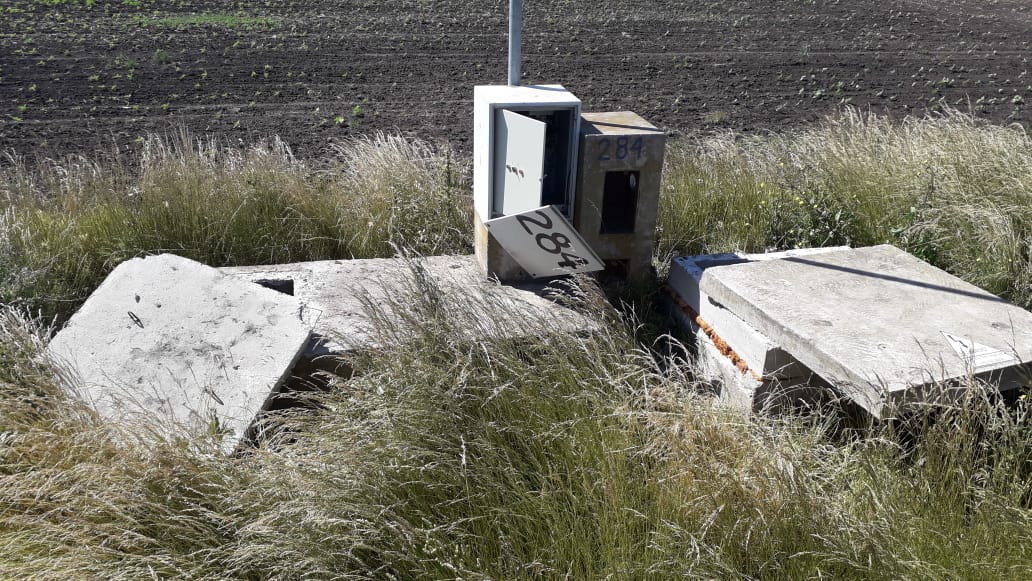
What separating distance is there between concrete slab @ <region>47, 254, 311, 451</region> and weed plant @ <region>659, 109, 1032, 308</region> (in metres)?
3.09

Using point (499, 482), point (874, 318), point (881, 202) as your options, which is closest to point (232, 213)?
point (499, 482)

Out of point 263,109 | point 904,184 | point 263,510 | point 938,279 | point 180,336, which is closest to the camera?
point 263,510

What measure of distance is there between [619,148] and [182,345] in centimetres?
253

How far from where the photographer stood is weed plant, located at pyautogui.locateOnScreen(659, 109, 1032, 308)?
513 cm

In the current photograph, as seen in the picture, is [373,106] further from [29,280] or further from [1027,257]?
[1027,257]

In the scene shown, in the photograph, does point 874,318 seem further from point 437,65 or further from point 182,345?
point 437,65

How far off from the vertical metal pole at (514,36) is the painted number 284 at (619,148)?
2.24 ft

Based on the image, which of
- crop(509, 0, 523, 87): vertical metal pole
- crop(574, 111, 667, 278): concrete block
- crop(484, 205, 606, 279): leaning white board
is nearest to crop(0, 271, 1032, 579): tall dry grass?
crop(484, 205, 606, 279): leaning white board

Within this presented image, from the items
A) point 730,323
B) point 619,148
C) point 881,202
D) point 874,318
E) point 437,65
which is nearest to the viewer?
point 874,318

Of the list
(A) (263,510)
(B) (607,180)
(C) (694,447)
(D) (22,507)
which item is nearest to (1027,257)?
(B) (607,180)

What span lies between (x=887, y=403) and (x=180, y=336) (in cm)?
324

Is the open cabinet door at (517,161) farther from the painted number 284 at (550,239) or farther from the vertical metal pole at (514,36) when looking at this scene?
the vertical metal pole at (514,36)

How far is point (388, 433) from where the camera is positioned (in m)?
2.84

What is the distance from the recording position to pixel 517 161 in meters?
4.20
